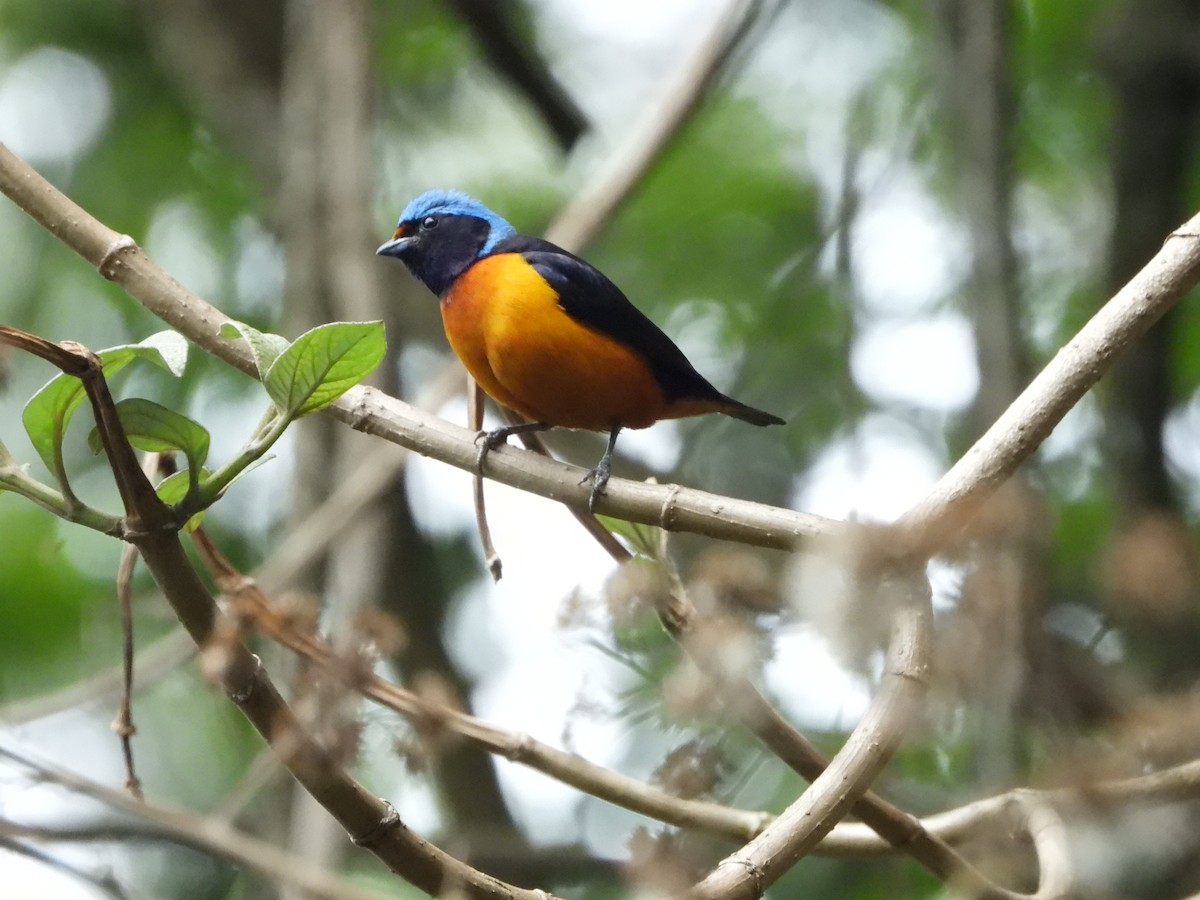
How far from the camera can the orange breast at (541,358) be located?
405 centimetres

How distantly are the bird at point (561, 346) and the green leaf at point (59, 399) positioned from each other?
2.03 metres

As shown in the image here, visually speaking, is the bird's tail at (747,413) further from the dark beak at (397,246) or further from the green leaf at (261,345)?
the green leaf at (261,345)

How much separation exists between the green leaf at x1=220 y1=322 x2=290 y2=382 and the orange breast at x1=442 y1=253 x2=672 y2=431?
Result: 6.38 ft

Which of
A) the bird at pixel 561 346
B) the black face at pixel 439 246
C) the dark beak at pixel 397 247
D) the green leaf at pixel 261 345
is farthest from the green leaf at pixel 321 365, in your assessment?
the dark beak at pixel 397 247

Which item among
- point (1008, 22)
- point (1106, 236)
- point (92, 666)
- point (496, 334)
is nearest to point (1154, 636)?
point (1106, 236)

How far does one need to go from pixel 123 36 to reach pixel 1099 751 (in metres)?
6.27

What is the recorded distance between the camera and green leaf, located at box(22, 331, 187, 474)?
186cm

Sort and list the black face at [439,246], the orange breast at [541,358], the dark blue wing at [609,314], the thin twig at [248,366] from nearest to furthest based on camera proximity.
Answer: the thin twig at [248,366] → the orange breast at [541,358] → the dark blue wing at [609,314] → the black face at [439,246]

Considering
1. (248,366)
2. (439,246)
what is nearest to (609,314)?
(439,246)

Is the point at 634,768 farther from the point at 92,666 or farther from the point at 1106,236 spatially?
the point at 1106,236

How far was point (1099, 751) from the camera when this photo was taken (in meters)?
3.15

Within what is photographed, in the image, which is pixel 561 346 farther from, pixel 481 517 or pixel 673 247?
pixel 673 247

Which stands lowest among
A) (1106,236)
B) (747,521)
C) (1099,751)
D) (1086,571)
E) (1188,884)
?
(747,521)

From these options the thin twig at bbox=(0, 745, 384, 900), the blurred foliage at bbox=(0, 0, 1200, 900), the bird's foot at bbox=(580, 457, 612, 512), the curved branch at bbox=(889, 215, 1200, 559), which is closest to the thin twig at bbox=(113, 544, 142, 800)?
the thin twig at bbox=(0, 745, 384, 900)
